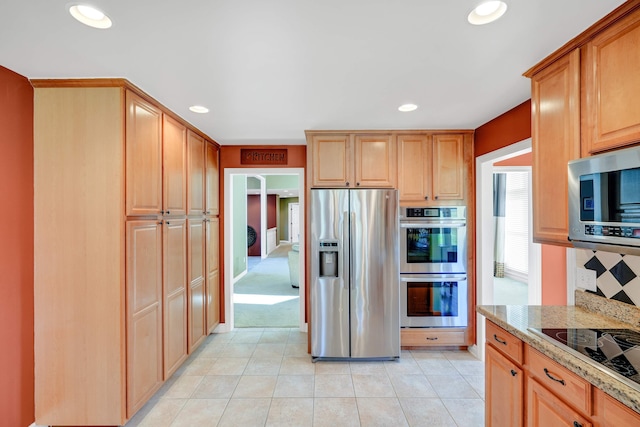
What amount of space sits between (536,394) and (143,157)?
9.06ft

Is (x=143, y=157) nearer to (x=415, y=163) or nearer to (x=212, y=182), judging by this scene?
(x=212, y=182)

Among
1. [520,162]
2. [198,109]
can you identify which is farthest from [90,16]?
[520,162]

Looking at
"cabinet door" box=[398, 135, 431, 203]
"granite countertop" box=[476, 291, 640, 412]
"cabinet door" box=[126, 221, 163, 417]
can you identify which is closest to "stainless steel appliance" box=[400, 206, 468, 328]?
"cabinet door" box=[398, 135, 431, 203]

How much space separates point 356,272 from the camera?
2.88 metres

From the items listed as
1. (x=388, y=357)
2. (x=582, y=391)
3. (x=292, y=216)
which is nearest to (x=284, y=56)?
(x=582, y=391)

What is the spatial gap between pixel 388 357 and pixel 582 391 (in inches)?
79.4

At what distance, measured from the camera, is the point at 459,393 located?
95.6 inches

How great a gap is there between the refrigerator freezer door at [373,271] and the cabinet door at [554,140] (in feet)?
4.24

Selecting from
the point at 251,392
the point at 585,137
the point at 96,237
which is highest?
the point at 585,137

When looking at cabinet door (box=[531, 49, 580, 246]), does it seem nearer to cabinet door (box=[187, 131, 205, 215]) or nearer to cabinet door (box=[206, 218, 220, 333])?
cabinet door (box=[187, 131, 205, 215])

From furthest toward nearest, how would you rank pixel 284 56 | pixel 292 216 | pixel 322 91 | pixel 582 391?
pixel 292 216 → pixel 322 91 → pixel 284 56 → pixel 582 391

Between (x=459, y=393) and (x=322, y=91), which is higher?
(x=322, y=91)

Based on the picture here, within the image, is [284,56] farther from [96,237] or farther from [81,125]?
[96,237]

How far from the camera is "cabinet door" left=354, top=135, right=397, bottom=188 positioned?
3.05m
